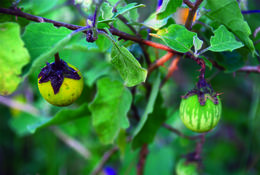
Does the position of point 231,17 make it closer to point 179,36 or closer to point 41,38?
point 179,36

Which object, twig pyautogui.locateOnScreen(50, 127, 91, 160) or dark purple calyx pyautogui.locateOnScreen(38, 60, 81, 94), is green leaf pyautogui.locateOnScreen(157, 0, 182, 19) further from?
twig pyautogui.locateOnScreen(50, 127, 91, 160)

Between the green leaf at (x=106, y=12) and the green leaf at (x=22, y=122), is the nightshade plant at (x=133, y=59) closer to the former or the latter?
the green leaf at (x=106, y=12)

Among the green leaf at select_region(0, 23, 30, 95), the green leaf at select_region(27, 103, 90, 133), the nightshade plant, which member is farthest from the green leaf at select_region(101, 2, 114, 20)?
the green leaf at select_region(27, 103, 90, 133)

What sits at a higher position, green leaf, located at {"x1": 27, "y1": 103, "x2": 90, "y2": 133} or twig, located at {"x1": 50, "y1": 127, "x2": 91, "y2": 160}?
green leaf, located at {"x1": 27, "y1": 103, "x2": 90, "y2": 133}

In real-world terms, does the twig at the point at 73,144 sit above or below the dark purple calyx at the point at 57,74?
below

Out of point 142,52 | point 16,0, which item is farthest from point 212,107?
point 16,0

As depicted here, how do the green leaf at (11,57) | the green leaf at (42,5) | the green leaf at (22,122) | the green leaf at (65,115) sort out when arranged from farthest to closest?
the green leaf at (22,122), the green leaf at (42,5), the green leaf at (65,115), the green leaf at (11,57)

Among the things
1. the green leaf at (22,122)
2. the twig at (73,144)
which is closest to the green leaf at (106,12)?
the twig at (73,144)
